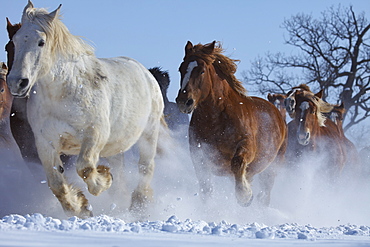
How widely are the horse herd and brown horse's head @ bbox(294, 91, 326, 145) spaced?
33mm

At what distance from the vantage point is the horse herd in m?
5.12

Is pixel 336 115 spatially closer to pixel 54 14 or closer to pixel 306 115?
pixel 306 115

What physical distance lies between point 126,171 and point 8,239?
4.16 metres

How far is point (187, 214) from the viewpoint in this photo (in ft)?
21.7

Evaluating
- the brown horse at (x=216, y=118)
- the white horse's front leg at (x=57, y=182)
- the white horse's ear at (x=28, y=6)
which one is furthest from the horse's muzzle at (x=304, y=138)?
the white horse's ear at (x=28, y=6)

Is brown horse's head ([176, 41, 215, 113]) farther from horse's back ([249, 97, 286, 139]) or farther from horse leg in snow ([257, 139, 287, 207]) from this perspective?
horse leg in snow ([257, 139, 287, 207])

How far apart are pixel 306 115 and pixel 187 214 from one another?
393cm

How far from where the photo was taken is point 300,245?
3646mm

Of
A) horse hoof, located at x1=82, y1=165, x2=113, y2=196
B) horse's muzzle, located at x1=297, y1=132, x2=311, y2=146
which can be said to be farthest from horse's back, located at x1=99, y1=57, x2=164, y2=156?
horse's muzzle, located at x1=297, y1=132, x2=311, y2=146

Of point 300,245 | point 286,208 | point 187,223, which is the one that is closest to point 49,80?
point 187,223

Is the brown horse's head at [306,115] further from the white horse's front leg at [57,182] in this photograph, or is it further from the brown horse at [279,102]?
the white horse's front leg at [57,182]

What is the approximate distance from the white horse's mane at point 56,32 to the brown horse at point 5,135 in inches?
91.9

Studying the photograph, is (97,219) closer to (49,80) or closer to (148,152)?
(49,80)

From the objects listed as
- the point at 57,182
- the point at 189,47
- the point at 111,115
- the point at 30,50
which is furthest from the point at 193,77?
the point at 30,50
